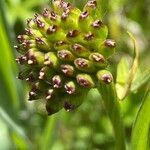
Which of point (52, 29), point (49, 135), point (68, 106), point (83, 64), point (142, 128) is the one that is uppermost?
point (52, 29)

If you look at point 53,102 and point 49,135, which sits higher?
point 53,102

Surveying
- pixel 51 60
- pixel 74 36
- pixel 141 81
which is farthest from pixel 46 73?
pixel 141 81

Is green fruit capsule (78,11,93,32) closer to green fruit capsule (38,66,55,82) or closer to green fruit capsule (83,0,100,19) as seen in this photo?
green fruit capsule (83,0,100,19)

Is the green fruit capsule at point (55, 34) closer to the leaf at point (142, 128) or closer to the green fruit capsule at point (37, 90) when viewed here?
the green fruit capsule at point (37, 90)

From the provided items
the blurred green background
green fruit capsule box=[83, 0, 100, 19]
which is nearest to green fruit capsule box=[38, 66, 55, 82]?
green fruit capsule box=[83, 0, 100, 19]

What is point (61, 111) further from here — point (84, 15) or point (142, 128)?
point (84, 15)

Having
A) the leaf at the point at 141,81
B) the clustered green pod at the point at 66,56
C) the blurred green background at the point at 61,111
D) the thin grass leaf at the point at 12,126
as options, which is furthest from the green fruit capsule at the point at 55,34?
the thin grass leaf at the point at 12,126

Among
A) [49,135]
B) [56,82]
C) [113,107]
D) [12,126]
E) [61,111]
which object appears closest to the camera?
[56,82]

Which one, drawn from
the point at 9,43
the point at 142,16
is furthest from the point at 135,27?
the point at 9,43
